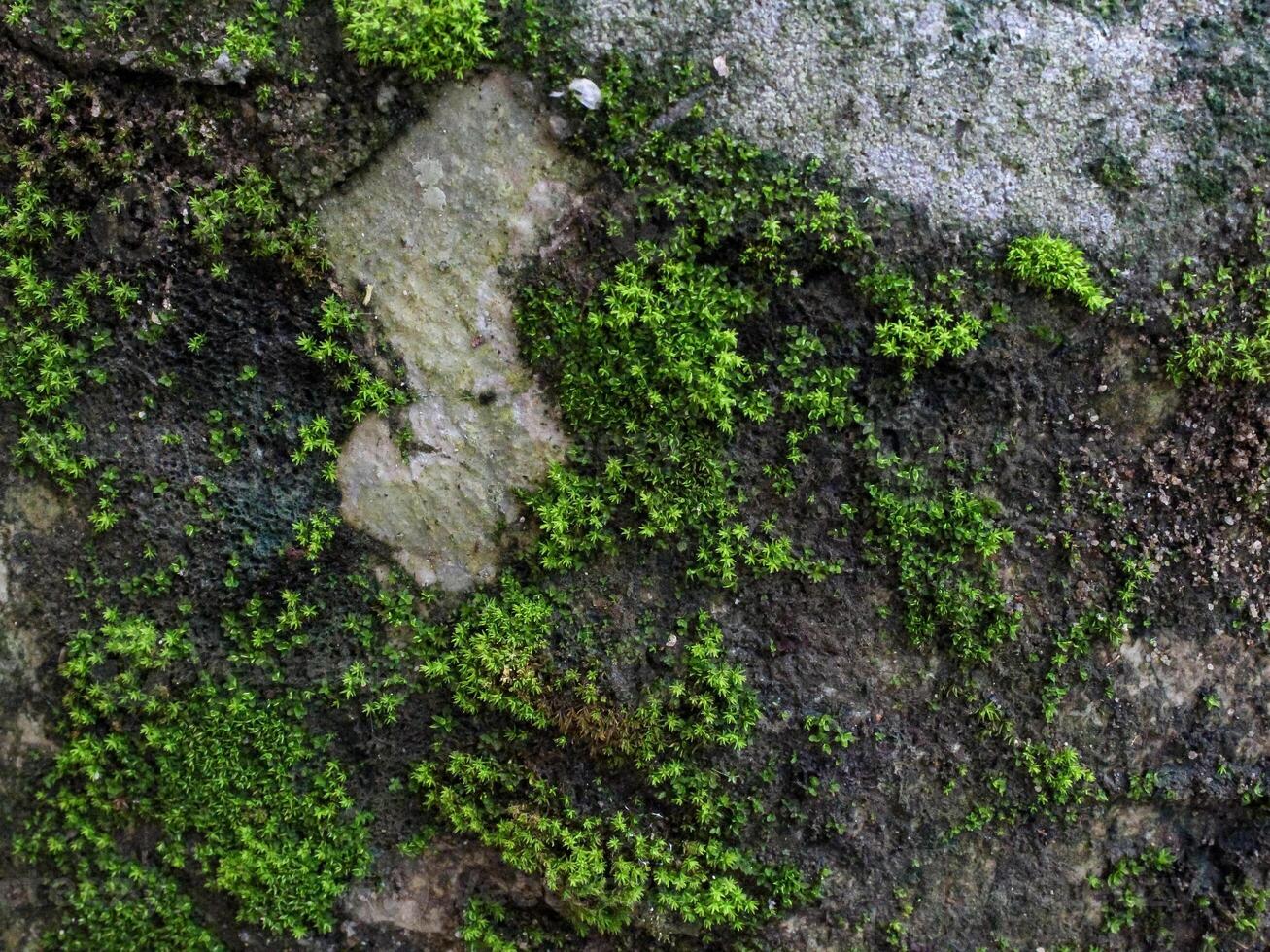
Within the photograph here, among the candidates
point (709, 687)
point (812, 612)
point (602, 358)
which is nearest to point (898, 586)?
point (812, 612)

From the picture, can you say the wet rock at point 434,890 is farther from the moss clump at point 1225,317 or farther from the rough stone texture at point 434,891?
the moss clump at point 1225,317

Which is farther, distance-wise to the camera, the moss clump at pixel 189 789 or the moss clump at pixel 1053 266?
the moss clump at pixel 189 789

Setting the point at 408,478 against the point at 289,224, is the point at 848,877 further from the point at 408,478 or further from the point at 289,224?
the point at 289,224

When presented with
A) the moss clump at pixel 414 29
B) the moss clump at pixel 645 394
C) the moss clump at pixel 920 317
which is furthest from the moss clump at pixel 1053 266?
the moss clump at pixel 414 29

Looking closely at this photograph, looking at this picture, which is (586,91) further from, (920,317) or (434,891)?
(434,891)

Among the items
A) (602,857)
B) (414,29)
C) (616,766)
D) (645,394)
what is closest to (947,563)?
(645,394)
